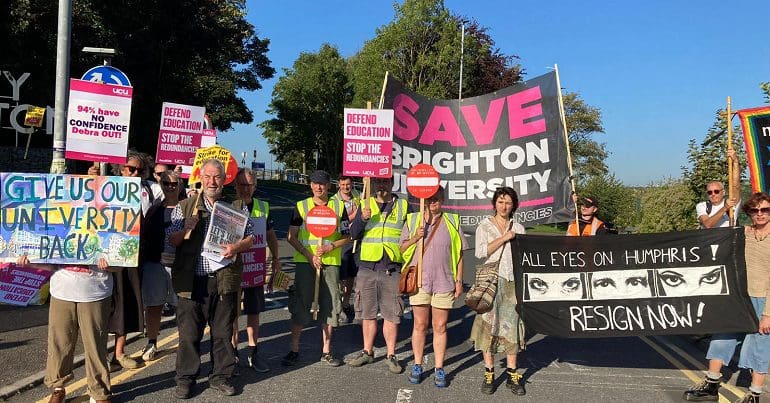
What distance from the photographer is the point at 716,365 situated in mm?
5059

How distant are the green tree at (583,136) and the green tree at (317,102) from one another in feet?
71.5

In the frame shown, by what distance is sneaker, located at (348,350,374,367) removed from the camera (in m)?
5.66

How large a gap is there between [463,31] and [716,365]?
95.7ft

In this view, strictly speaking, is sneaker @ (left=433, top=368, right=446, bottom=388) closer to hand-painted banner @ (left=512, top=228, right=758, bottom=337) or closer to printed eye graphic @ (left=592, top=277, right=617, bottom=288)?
hand-painted banner @ (left=512, top=228, right=758, bottom=337)

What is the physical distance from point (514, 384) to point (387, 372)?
1200 millimetres

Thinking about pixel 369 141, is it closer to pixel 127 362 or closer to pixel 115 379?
pixel 127 362

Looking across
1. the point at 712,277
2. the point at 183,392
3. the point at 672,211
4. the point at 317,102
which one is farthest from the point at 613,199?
the point at 317,102

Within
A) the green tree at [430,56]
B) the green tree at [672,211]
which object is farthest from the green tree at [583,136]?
the green tree at [672,211]

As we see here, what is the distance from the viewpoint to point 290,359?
5711 millimetres

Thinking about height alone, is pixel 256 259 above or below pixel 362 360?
above

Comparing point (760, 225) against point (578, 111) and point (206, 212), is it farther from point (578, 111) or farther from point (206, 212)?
point (578, 111)

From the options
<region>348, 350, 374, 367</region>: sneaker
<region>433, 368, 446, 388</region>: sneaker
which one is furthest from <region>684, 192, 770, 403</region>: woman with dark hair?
<region>348, 350, 374, 367</region>: sneaker

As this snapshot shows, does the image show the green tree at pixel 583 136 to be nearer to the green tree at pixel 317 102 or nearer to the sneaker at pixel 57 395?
the green tree at pixel 317 102

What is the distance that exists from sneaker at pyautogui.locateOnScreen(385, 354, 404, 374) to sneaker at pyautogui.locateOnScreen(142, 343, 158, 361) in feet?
7.53
